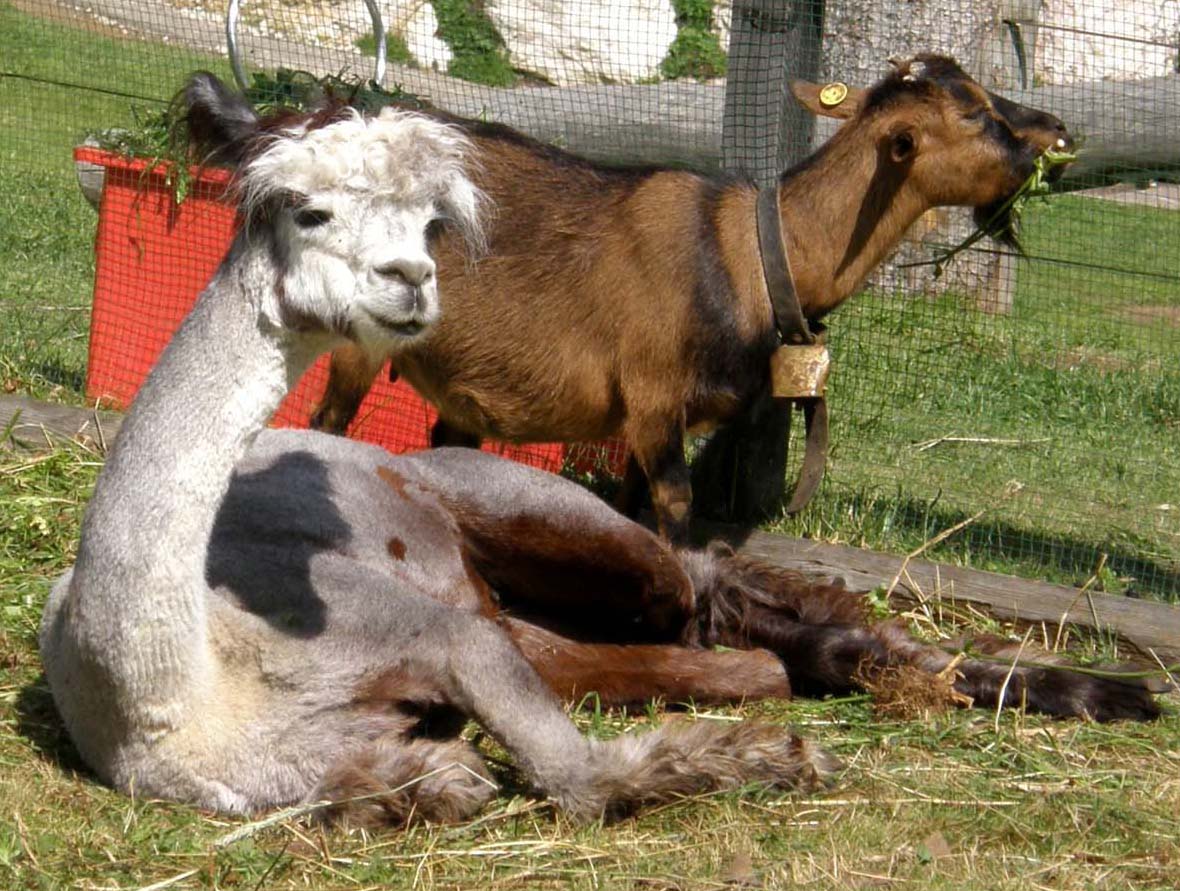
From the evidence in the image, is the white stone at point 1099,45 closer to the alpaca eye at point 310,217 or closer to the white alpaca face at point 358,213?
the white alpaca face at point 358,213

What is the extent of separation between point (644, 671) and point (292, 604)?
1248 millimetres

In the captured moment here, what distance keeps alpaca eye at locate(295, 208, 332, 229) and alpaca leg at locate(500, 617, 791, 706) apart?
1.73 m

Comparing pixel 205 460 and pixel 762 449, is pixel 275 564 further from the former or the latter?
pixel 762 449

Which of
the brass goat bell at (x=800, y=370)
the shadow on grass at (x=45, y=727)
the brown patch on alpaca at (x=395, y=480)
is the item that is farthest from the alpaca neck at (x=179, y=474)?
the brass goat bell at (x=800, y=370)

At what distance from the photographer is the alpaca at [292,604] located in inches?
129

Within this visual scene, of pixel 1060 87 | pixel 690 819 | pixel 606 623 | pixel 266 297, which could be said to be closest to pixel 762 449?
pixel 606 623

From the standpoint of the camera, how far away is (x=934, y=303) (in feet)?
23.2

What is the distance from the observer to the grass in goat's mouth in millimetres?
5730

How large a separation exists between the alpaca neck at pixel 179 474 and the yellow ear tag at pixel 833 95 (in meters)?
2.97

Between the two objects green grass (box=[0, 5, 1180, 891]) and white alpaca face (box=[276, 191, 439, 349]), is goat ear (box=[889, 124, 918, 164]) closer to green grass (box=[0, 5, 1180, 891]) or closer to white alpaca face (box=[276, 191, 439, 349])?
green grass (box=[0, 5, 1180, 891])

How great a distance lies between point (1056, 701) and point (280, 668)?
7.63 ft

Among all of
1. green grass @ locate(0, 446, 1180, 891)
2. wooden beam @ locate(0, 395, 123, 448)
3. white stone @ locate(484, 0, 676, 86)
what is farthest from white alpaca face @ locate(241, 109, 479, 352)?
white stone @ locate(484, 0, 676, 86)

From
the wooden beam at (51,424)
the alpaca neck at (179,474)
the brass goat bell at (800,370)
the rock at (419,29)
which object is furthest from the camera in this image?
the rock at (419,29)

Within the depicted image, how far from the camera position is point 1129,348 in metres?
9.78
